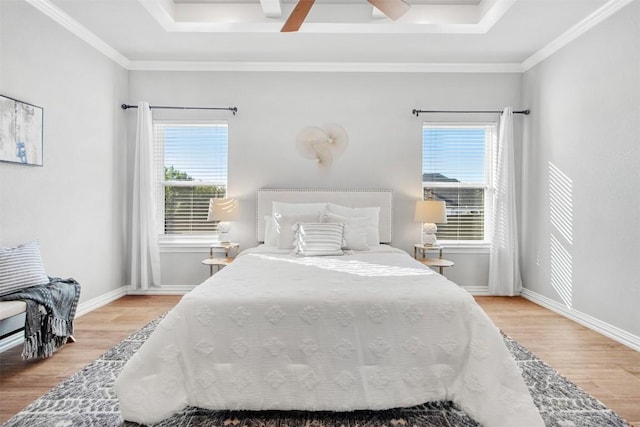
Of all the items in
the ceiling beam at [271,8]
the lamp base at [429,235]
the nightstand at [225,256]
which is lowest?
the nightstand at [225,256]

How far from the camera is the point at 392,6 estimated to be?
2.29m

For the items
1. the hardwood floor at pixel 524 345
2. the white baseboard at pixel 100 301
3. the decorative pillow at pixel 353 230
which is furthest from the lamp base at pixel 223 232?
the white baseboard at pixel 100 301

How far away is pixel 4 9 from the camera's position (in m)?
2.70

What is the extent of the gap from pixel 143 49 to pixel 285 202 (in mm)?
2366

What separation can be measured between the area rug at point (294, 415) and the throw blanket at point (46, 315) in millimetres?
513

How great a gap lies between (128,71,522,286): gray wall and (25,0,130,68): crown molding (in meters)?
0.29

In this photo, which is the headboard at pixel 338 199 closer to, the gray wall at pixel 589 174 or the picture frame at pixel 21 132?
the gray wall at pixel 589 174

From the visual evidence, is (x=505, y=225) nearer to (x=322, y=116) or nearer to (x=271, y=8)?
(x=322, y=116)

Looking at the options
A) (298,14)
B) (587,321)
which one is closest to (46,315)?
(298,14)

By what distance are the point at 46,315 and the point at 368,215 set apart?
116 inches

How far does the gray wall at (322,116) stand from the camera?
4383 mm

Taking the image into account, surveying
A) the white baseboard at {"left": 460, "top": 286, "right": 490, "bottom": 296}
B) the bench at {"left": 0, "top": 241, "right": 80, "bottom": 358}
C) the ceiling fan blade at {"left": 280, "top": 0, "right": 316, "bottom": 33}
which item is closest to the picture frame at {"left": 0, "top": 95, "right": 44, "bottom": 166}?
the bench at {"left": 0, "top": 241, "right": 80, "bottom": 358}

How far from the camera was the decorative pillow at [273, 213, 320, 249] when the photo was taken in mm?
3566

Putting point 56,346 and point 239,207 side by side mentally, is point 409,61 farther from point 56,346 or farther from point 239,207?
point 56,346
